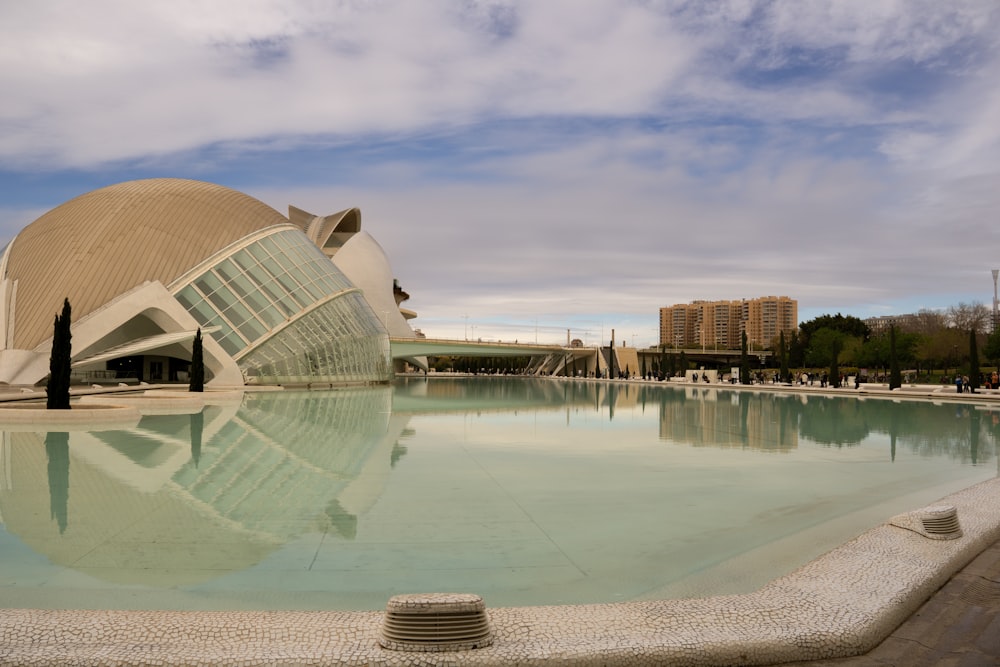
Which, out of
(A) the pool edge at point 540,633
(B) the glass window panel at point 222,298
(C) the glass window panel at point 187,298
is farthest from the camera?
(B) the glass window panel at point 222,298

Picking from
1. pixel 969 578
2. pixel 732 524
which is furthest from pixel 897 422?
pixel 969 578

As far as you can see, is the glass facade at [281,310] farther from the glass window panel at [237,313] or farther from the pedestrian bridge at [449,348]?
the pedestrian bridge at [449,348]

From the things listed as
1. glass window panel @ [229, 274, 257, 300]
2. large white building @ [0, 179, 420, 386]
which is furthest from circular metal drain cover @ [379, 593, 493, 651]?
glass window panel @ [229, 274, 257, 300]

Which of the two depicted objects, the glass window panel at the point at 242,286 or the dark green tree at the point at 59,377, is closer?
the dark green tree at the point at 59,377

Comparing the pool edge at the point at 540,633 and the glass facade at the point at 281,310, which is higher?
the glass facade at the point at 281,310

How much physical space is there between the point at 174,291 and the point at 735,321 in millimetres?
154858

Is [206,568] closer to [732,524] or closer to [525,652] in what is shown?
[525,652]

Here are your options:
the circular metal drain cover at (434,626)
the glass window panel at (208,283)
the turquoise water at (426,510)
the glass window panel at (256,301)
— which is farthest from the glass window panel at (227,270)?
the circular metal drain cover at (434,626)

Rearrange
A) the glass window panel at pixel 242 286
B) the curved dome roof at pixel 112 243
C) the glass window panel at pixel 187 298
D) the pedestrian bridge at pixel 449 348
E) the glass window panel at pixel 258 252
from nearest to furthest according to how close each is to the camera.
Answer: the curved dome roof at pixel 112 243
the glass window panel at pixel 187 298
the glass window panel at pixel 242 286
the glass window panel at pixel 258 252
the pedestrian bridge at pixel 449 348

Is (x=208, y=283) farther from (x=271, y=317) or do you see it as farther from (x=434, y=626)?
(x=434, y=626)

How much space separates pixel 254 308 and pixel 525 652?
109ft

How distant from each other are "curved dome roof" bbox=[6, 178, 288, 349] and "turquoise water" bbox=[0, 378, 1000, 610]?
20407 millimetres

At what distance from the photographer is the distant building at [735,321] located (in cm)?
16738

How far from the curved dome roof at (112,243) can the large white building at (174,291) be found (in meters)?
0.06
